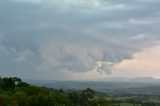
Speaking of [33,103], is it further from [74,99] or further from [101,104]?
[74,99]

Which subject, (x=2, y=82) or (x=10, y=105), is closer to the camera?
(x=10, y=105)

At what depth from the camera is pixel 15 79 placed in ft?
504

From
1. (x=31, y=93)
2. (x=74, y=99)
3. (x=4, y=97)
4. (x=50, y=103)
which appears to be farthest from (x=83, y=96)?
(x=4, y=97)

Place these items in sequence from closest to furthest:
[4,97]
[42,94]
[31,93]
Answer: [4,97] → [42,94] → [31,93]

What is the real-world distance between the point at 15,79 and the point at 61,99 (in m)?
33.4

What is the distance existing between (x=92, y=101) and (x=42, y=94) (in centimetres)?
2277

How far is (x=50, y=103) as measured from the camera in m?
118

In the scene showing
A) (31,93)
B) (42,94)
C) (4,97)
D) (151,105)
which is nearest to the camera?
(4,97)

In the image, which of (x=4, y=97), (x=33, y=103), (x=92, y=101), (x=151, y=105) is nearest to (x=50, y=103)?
(x=33, y=103)

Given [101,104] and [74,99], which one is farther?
[74,99]

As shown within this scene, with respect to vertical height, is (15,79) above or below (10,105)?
above

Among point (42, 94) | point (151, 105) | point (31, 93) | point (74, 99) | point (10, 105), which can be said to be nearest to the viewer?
point (10, 105)

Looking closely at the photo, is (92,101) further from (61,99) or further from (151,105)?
(151,105)

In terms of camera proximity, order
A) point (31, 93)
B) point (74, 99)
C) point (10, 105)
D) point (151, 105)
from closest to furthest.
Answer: point (10, 105)
point (31, 93)
point (74, 99)
point (151, 105)
